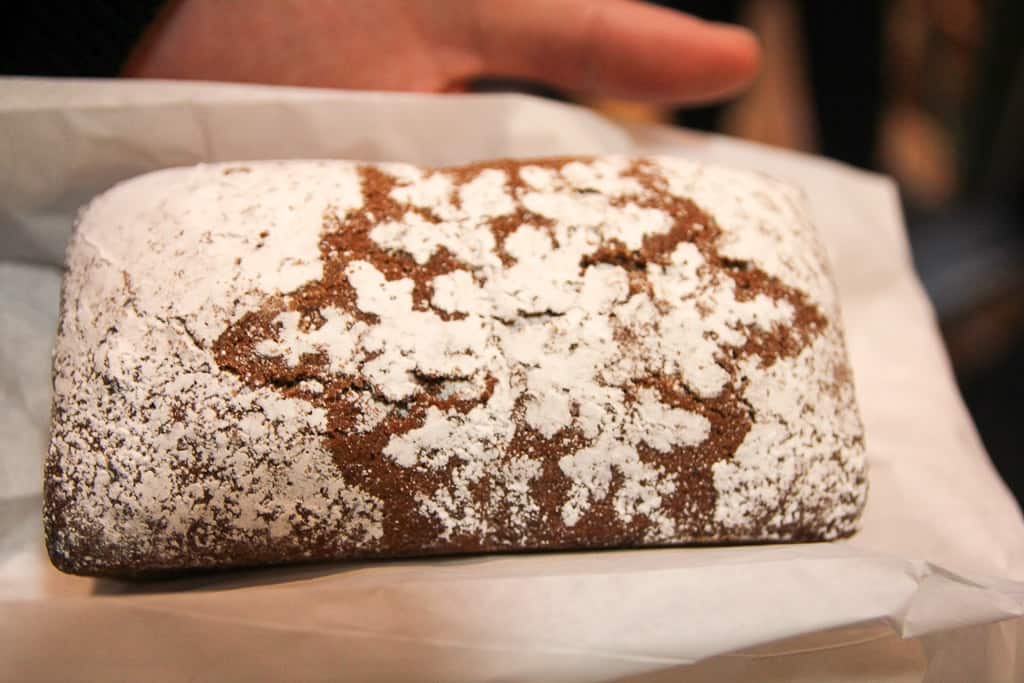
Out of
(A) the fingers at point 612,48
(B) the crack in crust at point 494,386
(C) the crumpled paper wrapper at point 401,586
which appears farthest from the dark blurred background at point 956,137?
(B) the crack in crust at point 494,386

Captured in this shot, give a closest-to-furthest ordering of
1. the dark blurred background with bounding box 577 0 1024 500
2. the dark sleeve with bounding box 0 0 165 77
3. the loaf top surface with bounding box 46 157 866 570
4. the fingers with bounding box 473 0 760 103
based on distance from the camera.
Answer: the loaf top surface with bounding box 46 157 866 570 → the dark sleeve with bounding box 0 0 165 77 → the fingers with bounding box 473 0 760 103 → the dark blurred background with bounding box 577 0 1024 500

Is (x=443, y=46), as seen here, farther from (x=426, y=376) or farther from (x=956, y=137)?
(x=956, y=137)

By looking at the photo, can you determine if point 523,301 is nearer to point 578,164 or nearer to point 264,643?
point 578,164

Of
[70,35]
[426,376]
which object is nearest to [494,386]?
[426,376]

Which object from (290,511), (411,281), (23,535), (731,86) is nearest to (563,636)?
(290,511)

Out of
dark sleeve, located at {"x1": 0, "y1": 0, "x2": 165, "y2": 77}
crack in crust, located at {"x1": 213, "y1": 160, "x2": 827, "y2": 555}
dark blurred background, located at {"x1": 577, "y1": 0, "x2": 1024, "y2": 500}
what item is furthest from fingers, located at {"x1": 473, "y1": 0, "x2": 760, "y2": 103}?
dark blurred background, located at {"x1": 577, "y1": 0, "x2": 1024, "y2": 500}

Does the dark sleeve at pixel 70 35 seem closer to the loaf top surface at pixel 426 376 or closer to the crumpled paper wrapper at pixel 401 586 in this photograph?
the crumpled paper wrapper at pixel 401 586

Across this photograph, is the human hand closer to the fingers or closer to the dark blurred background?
the fingers
